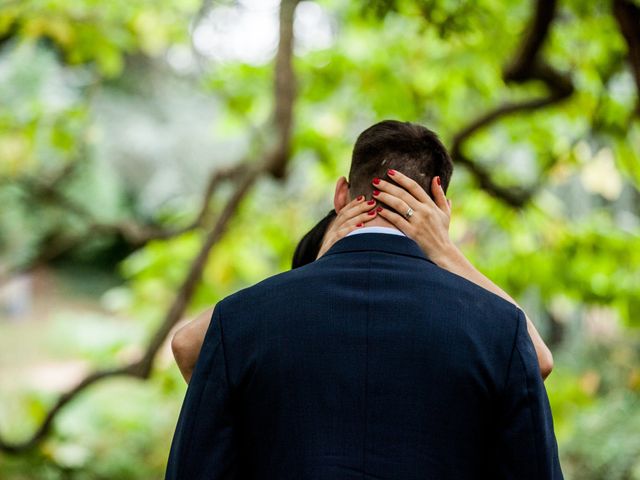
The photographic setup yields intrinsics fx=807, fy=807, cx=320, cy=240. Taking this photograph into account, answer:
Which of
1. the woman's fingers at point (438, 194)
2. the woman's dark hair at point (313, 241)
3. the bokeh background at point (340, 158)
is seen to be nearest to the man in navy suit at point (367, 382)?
the woman's fingers at point (438, 194)

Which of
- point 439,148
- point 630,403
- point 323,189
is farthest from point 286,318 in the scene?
point 630,403

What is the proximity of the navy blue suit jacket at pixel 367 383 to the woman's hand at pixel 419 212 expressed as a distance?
108 millimetres

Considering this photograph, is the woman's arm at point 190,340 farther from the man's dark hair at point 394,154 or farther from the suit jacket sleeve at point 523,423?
the suit jacket sleeve at point 523,423

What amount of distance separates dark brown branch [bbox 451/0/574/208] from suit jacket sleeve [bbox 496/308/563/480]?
224 cm

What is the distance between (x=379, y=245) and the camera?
1519 mm

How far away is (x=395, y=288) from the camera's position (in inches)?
56.8

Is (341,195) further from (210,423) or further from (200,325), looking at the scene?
(210,423)

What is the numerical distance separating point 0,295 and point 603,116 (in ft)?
32.7

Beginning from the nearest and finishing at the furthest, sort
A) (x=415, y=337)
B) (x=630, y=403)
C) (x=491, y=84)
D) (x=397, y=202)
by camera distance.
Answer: (x=415, y=337) < (x=397, y=202) < (x=491, y=84) < (x=630, y=403)

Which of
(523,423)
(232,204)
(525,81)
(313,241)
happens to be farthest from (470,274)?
(232,204)

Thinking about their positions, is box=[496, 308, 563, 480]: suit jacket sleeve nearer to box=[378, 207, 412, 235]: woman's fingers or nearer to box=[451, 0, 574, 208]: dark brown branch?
box=[378, 207, 412, 235]: woman's fingers

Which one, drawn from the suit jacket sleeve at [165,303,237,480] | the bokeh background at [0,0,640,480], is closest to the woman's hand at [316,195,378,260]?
the suit jacket sleeve at [165,303,237,480]

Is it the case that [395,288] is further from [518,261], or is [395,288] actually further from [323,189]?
[323,189]

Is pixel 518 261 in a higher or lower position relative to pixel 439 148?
higher
